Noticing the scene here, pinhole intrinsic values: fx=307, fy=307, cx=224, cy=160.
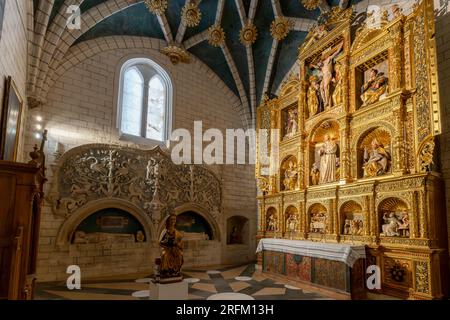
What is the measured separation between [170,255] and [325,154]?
5.09 meters

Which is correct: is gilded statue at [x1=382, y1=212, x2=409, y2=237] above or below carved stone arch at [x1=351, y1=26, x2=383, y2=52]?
below

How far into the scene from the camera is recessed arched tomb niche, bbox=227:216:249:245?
38.8 feet

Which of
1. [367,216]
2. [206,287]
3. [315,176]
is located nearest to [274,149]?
[315,176]

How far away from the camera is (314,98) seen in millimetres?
8820

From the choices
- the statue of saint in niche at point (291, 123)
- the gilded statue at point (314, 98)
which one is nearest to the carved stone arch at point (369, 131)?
the gilded statue at point (314, 98)

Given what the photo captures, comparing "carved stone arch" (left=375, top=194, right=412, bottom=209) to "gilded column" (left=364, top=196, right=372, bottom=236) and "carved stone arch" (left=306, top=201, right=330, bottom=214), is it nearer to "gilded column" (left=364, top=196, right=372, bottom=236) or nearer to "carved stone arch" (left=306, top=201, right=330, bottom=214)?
"gilded column" (left=364, top=196, right=372, bottom=236)

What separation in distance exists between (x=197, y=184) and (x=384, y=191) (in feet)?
20.1

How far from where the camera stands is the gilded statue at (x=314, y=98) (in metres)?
8.70

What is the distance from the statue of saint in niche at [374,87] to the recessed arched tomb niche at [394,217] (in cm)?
239

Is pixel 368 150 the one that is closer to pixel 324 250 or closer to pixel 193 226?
pixel 324 250

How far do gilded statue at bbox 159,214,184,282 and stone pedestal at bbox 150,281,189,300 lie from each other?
0.31ft

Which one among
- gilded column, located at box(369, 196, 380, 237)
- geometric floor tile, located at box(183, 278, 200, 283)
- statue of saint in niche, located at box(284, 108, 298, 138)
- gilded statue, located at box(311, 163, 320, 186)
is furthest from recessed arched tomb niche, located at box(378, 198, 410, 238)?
geometric floor tile, located at box(183, 278, 200, 283)

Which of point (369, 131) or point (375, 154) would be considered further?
point (369, 131)

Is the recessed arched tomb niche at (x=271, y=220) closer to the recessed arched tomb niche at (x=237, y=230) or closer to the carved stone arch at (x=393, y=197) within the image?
the recessed arched tomb niche at (x=237, y=230)
